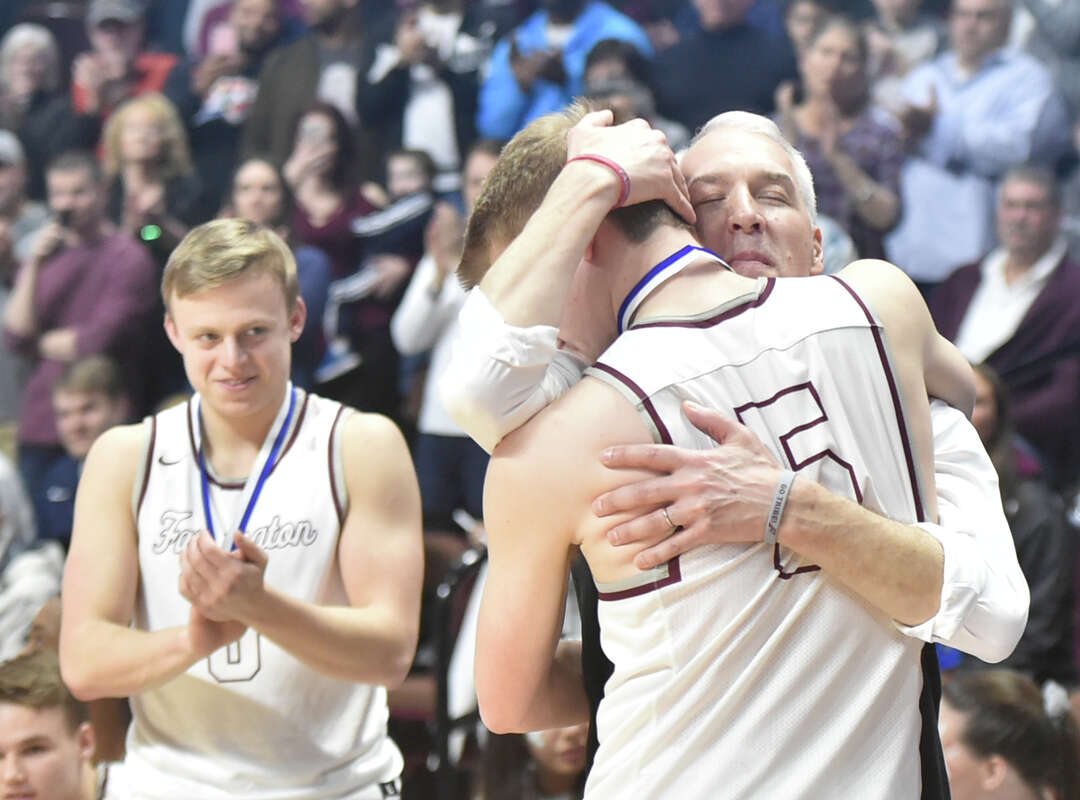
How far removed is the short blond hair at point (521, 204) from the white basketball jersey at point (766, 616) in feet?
0.62

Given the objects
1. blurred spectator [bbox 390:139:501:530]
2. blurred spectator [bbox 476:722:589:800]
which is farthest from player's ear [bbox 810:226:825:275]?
blurred spectator [bbox 390:139:501:530]

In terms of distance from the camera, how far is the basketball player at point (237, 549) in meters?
2.96

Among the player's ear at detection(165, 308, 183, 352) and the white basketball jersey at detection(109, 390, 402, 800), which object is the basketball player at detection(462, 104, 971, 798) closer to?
the white basketball jersey at detection(109, 390, 402, 800)

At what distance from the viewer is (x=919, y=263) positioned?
6.36 meters

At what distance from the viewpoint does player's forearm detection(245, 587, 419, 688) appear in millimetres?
2766

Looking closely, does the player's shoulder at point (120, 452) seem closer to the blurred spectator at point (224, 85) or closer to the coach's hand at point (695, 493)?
the coach's hand at point (695, 493)

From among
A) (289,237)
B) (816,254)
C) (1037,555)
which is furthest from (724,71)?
(816,254)

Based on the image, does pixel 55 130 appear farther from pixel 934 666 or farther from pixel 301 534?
pixel 934 666

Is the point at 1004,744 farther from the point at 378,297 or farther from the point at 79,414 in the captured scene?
the point at 79,414

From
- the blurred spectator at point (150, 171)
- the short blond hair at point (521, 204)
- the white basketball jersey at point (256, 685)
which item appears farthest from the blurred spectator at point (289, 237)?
A: the short blond hair at point (521, 204)

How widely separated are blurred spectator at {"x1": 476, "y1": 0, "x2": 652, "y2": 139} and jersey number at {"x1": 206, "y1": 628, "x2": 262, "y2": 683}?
4390mm

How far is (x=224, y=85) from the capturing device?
8219 mm

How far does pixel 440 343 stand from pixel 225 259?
3665 millimetres

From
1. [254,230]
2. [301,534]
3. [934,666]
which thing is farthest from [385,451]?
[934,666]
